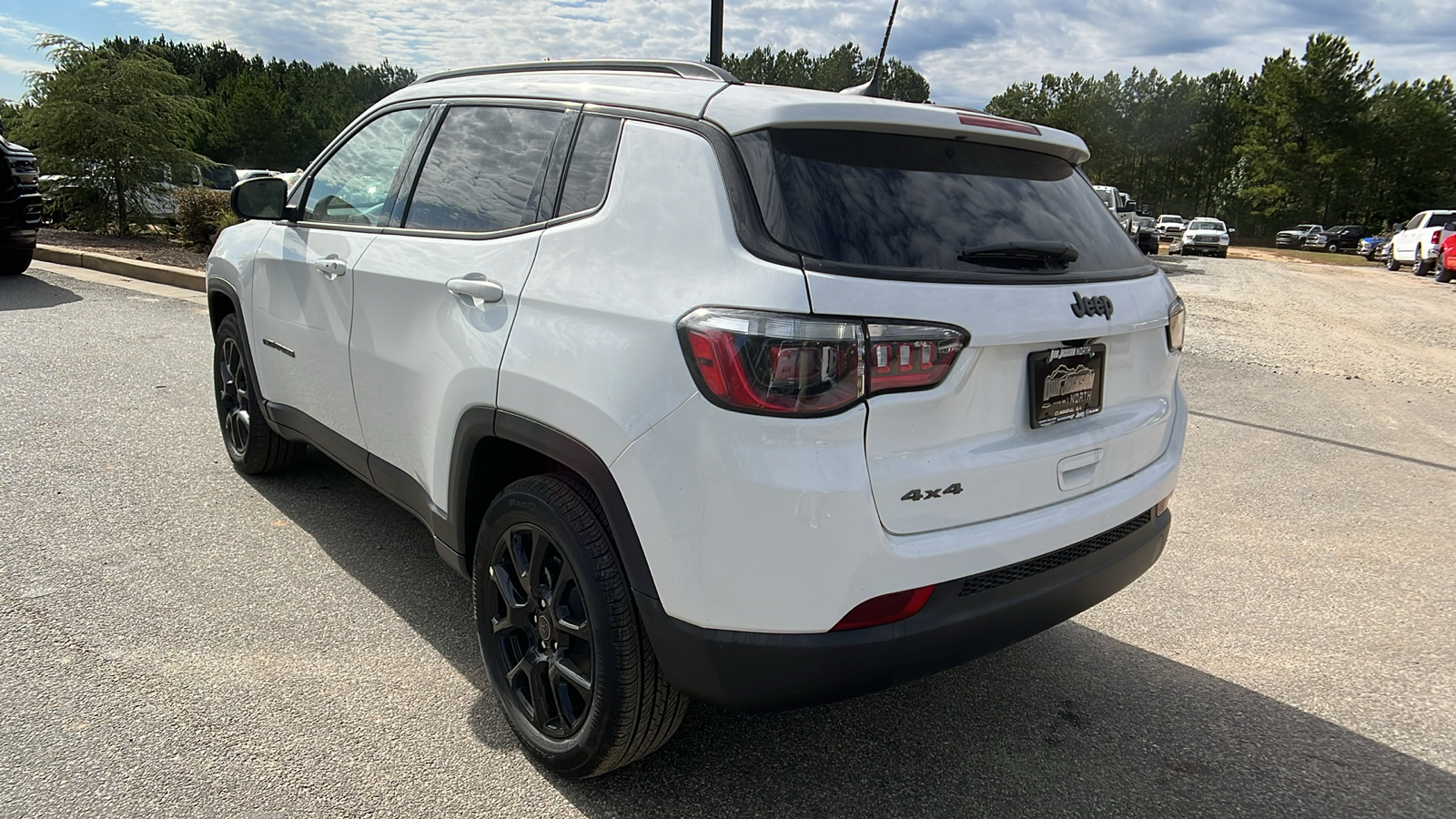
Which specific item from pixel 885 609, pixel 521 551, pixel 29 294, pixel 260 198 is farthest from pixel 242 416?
pixel 29 294

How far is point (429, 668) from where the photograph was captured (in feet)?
10.1

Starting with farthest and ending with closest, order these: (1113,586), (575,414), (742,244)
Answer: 1. (1113,586)
2. (575,414)
3. (742,244)

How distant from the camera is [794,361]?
1915 millimetres

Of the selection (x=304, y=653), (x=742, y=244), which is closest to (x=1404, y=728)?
(x=742, y=244)

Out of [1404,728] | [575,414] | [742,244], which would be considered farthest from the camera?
[1404,728]

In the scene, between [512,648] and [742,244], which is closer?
[742,244]

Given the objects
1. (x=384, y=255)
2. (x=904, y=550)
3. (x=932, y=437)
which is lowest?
(x=904, y=550)

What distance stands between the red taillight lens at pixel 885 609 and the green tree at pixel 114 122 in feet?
50.4

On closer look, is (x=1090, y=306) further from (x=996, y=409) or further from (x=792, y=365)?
(x=792, y=365)

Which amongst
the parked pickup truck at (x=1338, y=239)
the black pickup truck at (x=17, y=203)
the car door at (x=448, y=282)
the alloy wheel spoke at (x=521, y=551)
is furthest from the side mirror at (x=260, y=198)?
the parked pickup truck at (x=1338, y=239)

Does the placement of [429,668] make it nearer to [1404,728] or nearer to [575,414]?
[575,414]

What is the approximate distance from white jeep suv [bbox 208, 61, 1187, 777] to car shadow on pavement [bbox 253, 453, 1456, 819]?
14.1 inches

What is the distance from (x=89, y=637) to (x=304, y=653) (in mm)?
728

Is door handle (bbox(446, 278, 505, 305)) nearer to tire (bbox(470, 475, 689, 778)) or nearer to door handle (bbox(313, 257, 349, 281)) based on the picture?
tire (bbox(470, 475, 689, 778))
